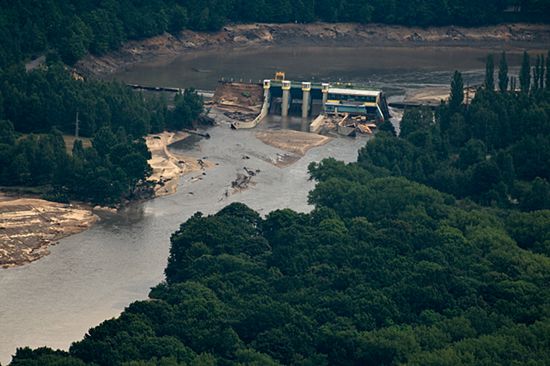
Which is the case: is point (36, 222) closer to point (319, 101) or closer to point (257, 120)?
point (257, 120)

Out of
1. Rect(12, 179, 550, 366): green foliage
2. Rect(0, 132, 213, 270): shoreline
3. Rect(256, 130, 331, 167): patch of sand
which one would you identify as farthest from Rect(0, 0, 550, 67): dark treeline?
Rect(12, 179, 550, 366): green foliage

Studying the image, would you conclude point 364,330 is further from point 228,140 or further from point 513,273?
point 228,140

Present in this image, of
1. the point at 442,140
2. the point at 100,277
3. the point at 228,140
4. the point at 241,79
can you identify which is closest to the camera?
the point at 100,277

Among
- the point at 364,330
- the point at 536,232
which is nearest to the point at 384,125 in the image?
the point at 536,232

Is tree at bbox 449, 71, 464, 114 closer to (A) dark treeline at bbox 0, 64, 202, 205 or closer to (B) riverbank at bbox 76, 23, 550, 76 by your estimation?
(A) dark treeline at bbox 0, 64, 202, 205

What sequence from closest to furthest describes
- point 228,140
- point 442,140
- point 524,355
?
point 524,355, point 442,140, point 228,140

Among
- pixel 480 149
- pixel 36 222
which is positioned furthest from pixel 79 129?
pixel 480 149
